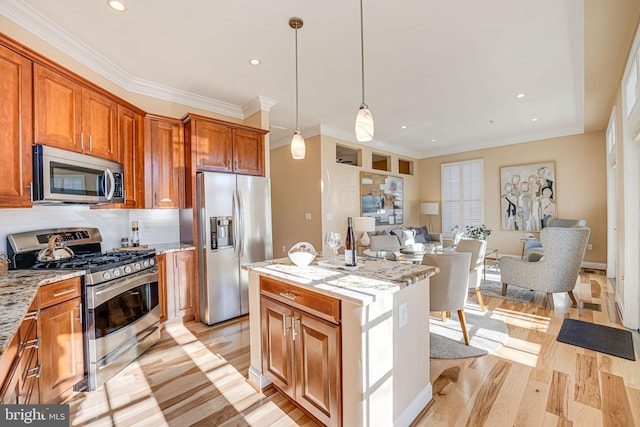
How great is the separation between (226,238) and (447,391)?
103 inches

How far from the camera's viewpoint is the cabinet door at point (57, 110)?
2.02 m

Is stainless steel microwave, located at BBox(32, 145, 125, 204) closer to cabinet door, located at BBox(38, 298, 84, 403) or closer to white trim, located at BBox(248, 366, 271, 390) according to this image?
cabinet door, located at BBox(38, 298, 84, 403)

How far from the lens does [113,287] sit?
223 cm

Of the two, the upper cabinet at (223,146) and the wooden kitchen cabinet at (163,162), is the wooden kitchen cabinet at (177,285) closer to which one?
the wooden kitchen cabinet at (163,162)

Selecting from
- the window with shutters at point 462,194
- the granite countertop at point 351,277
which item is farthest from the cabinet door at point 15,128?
the window with shutters at point 462,194

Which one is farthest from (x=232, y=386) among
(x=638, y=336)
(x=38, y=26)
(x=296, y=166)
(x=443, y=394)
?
(x=296, y=166)

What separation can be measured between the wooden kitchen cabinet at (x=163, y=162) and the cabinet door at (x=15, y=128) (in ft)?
3.97

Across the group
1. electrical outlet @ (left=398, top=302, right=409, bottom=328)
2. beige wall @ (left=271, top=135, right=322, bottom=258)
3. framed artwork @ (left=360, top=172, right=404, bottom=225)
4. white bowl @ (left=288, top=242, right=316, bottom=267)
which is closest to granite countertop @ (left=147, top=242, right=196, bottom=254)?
white bowl @ (left=288, top=242, right=316, bottom=267)

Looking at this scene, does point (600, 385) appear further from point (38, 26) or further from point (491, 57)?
point (38, 26)

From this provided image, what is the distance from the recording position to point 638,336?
8.94 feet

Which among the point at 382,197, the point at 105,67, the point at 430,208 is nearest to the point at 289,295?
the point at 105,67

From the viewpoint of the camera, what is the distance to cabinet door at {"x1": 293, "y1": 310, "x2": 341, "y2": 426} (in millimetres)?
1495

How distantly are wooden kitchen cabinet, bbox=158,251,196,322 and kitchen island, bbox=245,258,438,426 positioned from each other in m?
1.61

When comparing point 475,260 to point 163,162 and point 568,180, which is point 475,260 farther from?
point 568,180
